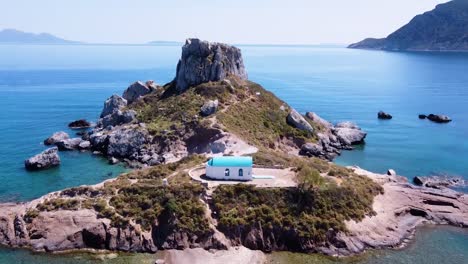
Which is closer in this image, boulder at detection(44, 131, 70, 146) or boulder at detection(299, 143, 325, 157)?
boulder at detection(299, 143, 325, 157)

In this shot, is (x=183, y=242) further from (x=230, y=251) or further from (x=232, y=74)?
(x=232, y=74)

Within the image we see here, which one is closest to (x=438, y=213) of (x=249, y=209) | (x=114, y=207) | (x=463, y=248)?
(x=463, y=248)

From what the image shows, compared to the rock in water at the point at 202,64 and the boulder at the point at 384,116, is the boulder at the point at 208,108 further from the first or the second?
the boulder at the point at 384,116

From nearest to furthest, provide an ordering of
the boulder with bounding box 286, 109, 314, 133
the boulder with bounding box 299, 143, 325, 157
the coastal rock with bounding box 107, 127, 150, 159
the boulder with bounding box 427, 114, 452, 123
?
the coastal rock with bounding box 107, 127, 150, 159
the boulder with bounding box 299, 143, 325, 157
the boulder with bounding box 286, 109, 314, 133
the boulder with bounding box 427, 114, 452, 123

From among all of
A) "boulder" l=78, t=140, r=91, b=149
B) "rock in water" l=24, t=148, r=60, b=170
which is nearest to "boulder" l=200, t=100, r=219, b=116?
"boulder" l=78, t=140, r=91, b=149

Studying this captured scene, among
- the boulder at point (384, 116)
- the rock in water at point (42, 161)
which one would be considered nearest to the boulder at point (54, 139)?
the rock in water at point (42, 161)

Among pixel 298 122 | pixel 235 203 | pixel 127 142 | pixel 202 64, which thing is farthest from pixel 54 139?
pixel 235 203

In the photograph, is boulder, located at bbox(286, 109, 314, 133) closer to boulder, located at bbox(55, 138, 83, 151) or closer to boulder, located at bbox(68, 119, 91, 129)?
boulder, located at bbox(55, 138, 83, 151)
